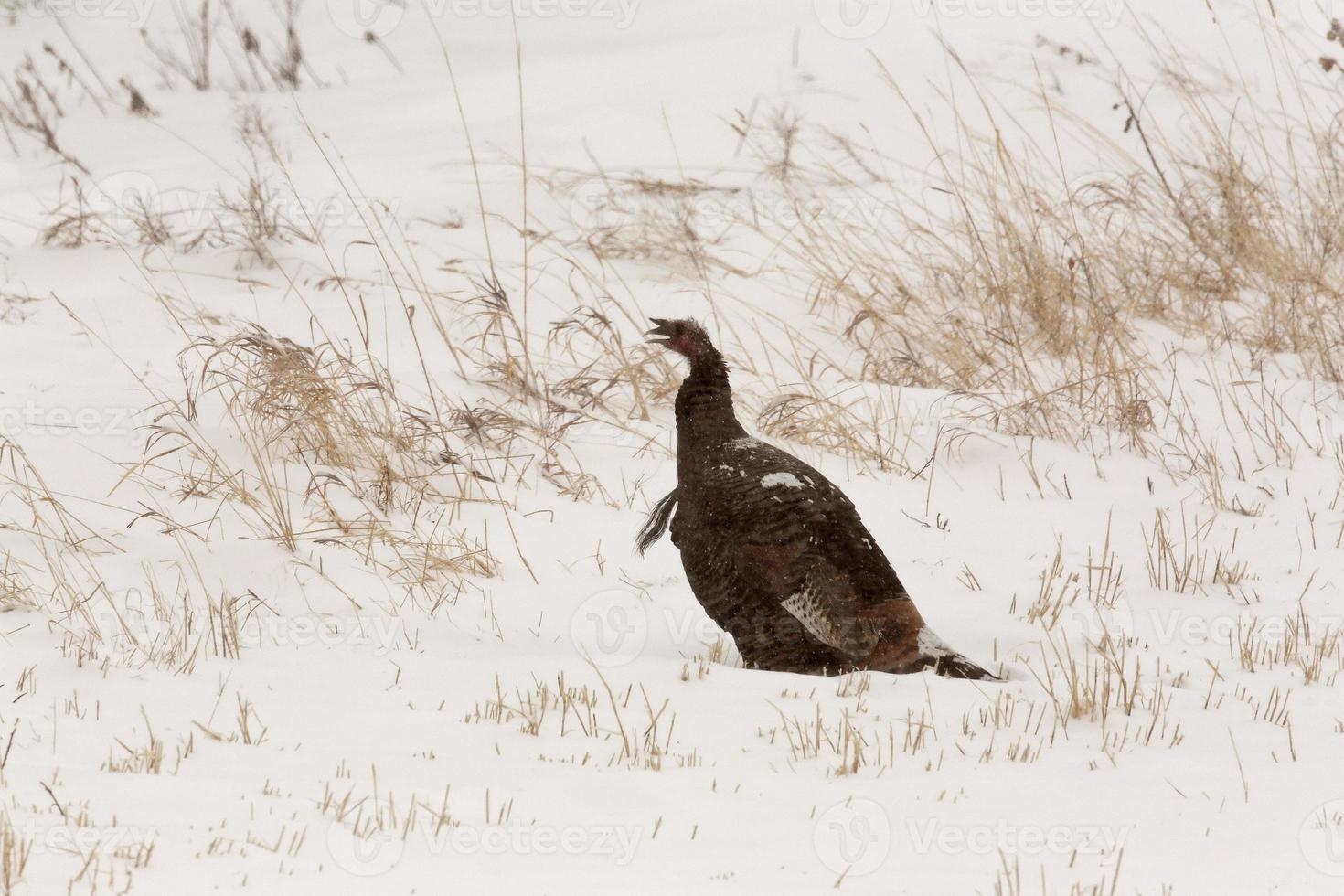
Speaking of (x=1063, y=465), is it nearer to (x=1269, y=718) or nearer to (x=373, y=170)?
(x=1269, y=718)

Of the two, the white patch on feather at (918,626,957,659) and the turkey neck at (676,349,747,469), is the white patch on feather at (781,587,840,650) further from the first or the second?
the turkey neck at (676,349,747,469)

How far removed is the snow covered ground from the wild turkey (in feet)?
0.69

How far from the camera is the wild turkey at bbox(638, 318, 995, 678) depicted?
15.0ft

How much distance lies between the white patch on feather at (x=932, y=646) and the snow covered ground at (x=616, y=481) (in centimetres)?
17

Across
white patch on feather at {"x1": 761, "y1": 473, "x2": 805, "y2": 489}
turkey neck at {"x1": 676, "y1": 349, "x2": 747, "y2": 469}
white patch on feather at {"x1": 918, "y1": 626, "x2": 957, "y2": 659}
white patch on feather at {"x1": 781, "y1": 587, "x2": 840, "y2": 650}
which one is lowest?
white patch on feather at {"x1": 918, "y1": 626, "x2": 957, "y2": 659}

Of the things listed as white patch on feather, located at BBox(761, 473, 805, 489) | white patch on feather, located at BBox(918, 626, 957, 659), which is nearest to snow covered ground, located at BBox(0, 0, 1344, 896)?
white patch on feather, located at BBox(918, 626, 957, 659)

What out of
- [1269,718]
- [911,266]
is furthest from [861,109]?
[1269,718]

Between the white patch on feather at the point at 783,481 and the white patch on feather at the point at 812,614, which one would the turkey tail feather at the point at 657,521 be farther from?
the white patch on feather at the point at 812,614

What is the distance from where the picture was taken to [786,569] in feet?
14.9

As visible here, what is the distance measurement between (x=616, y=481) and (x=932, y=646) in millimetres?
2383

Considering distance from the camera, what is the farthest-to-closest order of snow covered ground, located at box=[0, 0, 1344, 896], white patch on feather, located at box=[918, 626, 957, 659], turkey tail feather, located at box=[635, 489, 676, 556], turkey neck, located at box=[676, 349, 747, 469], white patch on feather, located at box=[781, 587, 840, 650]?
1. turkey tail feather, located at box=[635, 489, 676, 556]
2. turkey neck, located at box=[676, 349, 747, 469]
3. white patch on feather, located at box=[918, 626, 957, 659]
4. white patch on feather, located at box=[781, 587, 840, 650]
5. snow covered ground, located at box=[0, 0, 1344, 896]

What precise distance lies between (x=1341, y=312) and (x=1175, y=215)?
1280 mm

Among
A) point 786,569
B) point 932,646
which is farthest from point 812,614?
point 932,646

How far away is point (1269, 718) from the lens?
4.07 meters
